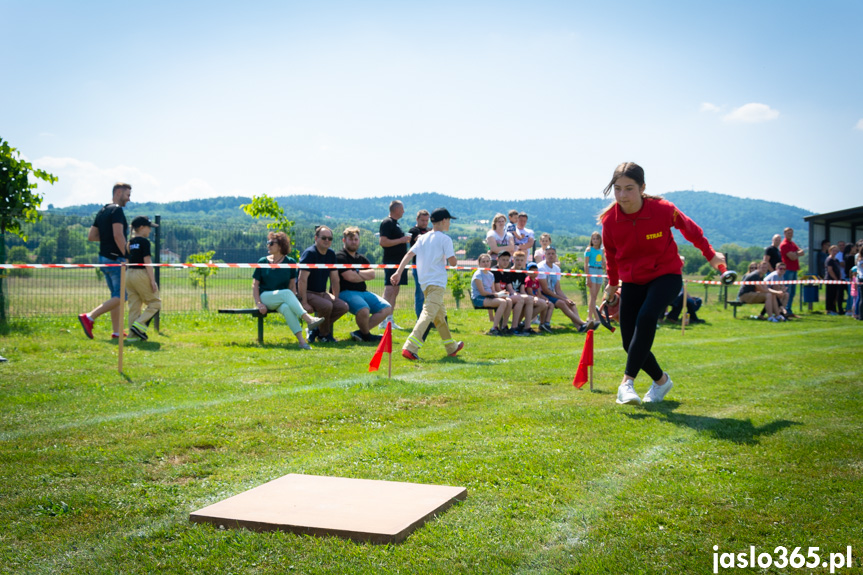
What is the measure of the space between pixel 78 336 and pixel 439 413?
7548mm

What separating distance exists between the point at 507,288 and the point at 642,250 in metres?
8.53

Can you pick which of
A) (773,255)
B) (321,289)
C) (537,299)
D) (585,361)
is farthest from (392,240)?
(773,255)

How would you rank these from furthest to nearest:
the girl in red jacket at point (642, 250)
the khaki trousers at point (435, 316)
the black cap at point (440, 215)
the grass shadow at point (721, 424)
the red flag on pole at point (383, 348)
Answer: the black cap at point (440, 215) < the khaki trousers at point (435, 316) < the red flag on pole at point (383, 348) < the girl in red jacket at point (642, 250) < the grass shadow at point (721, 424)

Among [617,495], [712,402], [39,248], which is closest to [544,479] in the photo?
[617,495]

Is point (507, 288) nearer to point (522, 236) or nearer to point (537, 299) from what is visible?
point (537, 299)

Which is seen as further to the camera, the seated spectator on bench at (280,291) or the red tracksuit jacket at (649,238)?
the seated spectator on bench at (280,291)

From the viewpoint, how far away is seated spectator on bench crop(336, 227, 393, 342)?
12242 mm

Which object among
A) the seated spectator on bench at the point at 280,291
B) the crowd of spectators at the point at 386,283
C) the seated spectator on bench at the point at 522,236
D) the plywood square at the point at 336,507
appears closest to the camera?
the plywood square at the point at 336,507

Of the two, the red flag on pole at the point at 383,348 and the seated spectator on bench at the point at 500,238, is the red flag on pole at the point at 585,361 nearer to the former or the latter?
the red flag on pole at the point at 383,348

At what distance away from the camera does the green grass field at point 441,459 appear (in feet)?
10.6

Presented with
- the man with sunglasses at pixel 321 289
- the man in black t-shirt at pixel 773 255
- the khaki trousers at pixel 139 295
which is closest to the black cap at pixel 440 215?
the man with sunglasses at pixel 321 289

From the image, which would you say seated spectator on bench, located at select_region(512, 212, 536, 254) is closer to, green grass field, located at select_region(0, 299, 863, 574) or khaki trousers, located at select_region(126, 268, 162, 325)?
green grass field, located at select_region(0, 299, 863, 574)

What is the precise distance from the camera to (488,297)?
14.5 metres

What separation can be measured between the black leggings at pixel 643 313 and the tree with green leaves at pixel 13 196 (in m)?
11.0
